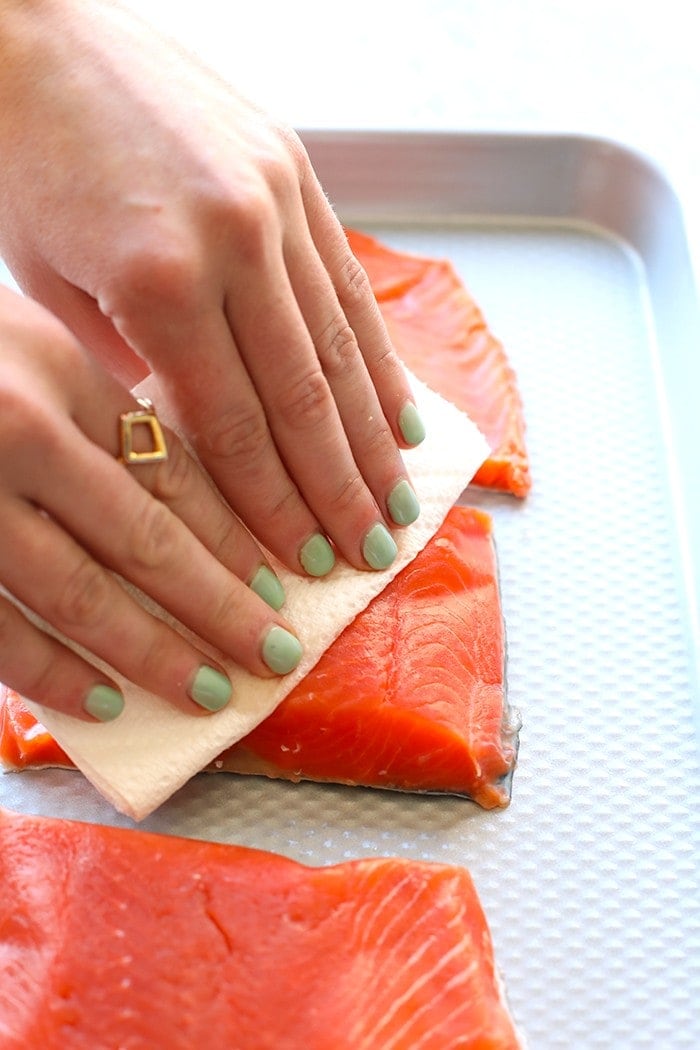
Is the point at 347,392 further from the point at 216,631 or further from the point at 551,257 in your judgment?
the point at 551,257

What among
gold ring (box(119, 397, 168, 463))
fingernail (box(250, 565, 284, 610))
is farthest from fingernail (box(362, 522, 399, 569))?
gold ring (box(119, 397, 168, 463))

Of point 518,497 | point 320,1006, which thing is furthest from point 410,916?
point 518,497

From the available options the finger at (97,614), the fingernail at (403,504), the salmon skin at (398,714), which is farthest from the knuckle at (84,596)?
the fingernail at (403,504)

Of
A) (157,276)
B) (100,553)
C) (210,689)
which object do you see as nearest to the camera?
(157,276)

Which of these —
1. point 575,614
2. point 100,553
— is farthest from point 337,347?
point 575,614

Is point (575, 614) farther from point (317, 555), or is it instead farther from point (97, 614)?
point (97, 614)

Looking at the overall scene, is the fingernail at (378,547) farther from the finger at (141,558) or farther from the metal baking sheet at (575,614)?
the metal baking sheet at (575,614)

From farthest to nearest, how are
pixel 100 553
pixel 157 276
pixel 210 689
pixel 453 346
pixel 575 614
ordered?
pixel 453 346 → pixel 575 614 → pixel 210 689 → pixel 100 553 → pixel 157 276
